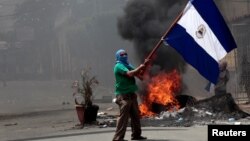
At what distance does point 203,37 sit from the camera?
7.96 meters

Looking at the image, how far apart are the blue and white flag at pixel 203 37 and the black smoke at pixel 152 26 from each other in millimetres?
7914

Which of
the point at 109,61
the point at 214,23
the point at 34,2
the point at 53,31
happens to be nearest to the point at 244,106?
the point at 214,23

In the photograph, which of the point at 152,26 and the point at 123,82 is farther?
the point at 152,26

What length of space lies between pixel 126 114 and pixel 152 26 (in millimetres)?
9871

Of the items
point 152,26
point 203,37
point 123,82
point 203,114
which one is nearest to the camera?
point 203,37

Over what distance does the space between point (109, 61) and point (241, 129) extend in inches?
1397

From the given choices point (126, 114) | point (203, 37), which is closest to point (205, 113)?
point (203, 37)

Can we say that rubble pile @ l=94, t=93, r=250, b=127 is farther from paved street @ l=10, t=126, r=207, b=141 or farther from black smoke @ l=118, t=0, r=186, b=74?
black smoke @ l=118, t=0, r=186, b=74

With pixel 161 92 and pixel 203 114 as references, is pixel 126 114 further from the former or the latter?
pixel 161 92

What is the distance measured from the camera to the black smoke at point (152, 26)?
16469mm

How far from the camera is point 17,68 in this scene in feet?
176

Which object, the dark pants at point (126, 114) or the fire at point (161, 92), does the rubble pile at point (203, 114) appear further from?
the dark pants at point (126, 114)

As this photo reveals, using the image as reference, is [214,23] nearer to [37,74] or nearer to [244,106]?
[244,106]

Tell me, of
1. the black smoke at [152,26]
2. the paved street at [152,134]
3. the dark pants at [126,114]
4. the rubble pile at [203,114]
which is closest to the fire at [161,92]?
the rubble pile at [203,114]
